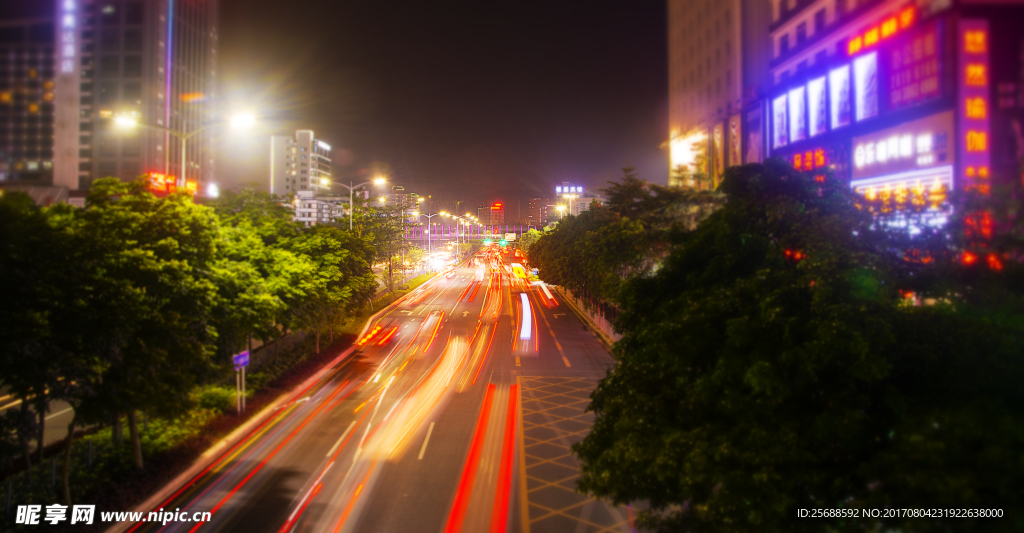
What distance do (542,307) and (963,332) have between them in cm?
4368

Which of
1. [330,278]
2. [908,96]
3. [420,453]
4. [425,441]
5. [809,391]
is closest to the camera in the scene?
[809,391]

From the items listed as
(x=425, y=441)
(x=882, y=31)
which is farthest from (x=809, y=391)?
(x=882, y=31)

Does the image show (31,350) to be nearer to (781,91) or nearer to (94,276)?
(94,276)

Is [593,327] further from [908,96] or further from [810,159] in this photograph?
[908,96]

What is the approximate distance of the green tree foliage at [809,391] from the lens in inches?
209

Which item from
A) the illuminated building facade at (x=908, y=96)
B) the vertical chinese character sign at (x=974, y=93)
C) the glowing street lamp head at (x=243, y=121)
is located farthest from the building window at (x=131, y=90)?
the vertical chinese character sign at (x=974, y=93)

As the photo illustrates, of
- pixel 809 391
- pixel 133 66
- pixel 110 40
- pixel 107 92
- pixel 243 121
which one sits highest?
pixel 110 40

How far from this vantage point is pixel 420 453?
616 inches

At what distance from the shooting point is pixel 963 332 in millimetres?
6816

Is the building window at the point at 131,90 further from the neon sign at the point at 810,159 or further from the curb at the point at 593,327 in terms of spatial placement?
the neon sign at the point at 810,159

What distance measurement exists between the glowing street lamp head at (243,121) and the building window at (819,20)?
28702 mm

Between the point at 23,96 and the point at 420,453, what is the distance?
18.5 m

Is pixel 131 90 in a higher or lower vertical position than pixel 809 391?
higher

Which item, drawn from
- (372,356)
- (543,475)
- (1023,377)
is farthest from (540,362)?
(1023,377)
